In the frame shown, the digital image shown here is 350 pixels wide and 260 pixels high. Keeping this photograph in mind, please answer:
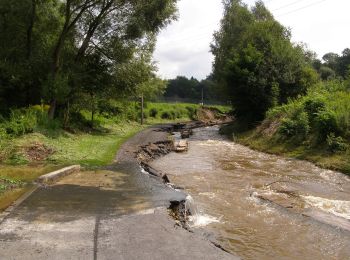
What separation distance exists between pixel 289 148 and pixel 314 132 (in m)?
1.48

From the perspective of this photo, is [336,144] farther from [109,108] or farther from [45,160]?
[109,108]

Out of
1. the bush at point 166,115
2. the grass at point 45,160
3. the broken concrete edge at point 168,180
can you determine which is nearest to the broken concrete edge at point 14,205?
the grass at point 45,160

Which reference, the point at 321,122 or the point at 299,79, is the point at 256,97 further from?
the point at 321,122

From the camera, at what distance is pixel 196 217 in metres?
9.48

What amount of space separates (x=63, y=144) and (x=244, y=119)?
18.1 metres

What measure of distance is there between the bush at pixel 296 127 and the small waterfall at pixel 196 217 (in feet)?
43.6

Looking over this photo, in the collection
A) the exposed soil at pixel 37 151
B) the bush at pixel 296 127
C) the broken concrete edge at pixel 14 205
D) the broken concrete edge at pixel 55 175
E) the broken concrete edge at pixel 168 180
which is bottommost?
the broken concrete edge at pixel 168 180

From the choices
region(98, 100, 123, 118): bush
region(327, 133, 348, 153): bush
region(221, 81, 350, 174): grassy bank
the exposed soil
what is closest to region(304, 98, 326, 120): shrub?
region(221, 81, 350, 174): grassy bank

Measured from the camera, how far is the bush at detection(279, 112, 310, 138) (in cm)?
2202

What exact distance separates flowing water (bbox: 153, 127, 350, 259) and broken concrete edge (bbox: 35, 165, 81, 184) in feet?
11.2

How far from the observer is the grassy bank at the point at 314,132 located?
1855 centimetres

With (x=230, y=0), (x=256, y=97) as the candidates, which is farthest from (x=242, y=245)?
(x=230, y=0)

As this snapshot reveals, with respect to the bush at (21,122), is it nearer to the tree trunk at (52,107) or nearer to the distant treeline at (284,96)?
the tree trunk at (52,107)

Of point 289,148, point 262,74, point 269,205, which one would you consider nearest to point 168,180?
point 269,205
